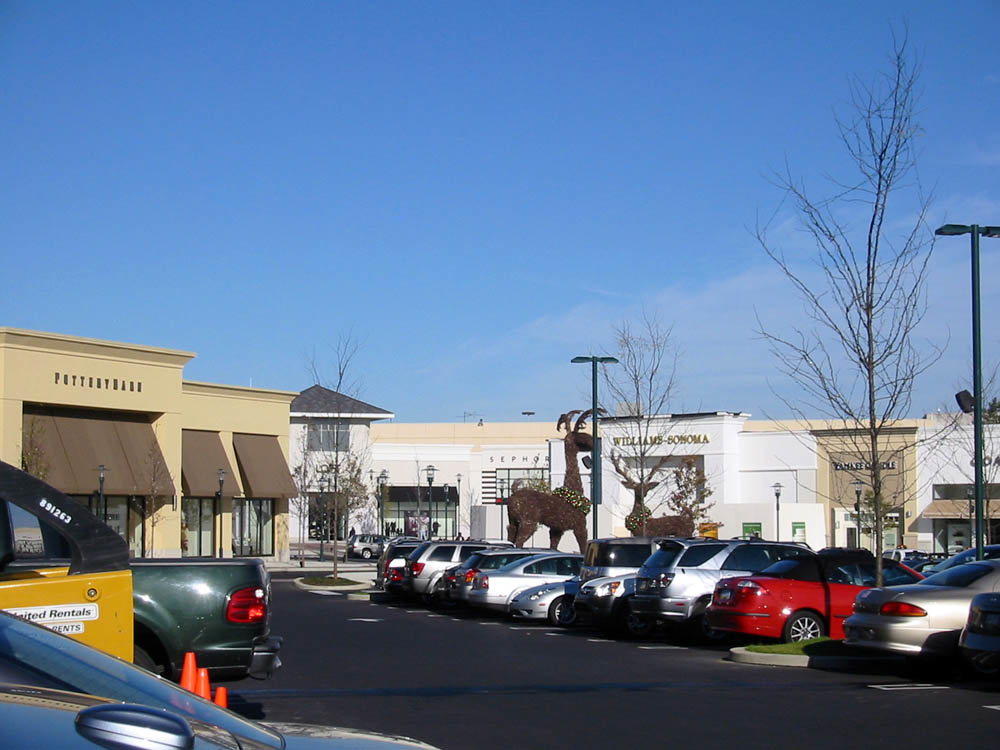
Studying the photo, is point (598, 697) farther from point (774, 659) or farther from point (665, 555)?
point (665, 555)

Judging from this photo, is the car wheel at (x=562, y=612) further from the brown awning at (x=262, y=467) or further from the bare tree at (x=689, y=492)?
the brown awning at (x=262, y=467)

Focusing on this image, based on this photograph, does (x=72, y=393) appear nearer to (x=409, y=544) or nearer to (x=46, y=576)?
(x=409, y=544)

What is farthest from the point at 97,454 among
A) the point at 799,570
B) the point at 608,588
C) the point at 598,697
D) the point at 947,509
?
the point at 947,509

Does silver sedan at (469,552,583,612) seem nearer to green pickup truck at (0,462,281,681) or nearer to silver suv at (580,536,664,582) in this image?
silver suv at (580,536,664,582)

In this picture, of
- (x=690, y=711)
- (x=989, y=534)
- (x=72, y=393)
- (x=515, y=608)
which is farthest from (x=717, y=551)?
(x=989, y=534)

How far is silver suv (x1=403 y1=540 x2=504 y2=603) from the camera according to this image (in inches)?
1176

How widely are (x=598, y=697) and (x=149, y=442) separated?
37190mm

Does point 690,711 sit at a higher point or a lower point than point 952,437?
lower

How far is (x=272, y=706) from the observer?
1210cm

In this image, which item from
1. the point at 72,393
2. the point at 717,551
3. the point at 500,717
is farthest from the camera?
the point at 72,393

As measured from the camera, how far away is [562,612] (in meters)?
24.2

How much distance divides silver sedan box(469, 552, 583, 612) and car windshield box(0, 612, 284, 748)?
21.3 meters

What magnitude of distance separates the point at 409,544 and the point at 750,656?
18.5 m

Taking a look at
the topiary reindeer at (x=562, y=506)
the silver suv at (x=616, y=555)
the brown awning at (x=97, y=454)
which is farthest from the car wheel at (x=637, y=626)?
the brown awning at (x=97, y=454)
